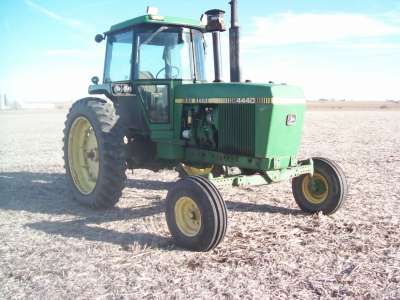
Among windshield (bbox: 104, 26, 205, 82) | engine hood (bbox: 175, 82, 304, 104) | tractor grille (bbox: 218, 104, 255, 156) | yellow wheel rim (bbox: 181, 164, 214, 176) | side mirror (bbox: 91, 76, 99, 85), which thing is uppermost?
windshield (bbox: 104, 26, 205, 82)

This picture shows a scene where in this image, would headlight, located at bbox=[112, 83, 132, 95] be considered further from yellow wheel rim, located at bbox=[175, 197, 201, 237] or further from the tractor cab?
yellow wheel rim, located at bbox=[175, 197, 201, 237]

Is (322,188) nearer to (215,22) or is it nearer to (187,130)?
(187,130)

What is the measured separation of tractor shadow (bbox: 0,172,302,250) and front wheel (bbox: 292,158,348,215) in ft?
0.82

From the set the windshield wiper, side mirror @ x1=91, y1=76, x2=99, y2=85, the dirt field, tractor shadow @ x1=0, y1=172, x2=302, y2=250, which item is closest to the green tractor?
the windshield wiper

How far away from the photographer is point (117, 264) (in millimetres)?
4297

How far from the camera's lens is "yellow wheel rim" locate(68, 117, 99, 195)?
22.7 feet

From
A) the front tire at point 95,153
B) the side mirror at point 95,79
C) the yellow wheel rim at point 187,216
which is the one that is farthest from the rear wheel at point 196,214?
the side mirror at point 95,79

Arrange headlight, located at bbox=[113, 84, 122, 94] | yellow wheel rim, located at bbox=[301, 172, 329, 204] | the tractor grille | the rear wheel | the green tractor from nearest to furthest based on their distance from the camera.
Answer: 1. the rear wheel
2. the green tractor
3. the tractor grille
4. yellow wheel rim, located at bbox=[301, 172, 329, 204]
5. headlight, located at bbox=[113, 84, 122, 94]

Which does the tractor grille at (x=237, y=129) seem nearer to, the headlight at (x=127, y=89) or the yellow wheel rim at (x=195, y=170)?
the yellow wheel rim at (x=195, y=170)

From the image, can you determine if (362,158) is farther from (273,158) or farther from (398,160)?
(273,158)

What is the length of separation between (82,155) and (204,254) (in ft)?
10.9

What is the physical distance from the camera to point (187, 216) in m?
4.95

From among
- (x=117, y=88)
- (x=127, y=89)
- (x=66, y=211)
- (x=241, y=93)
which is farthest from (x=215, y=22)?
(x=66, y=211)

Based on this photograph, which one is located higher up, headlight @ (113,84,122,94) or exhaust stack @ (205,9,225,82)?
exhaust stack @ (205,9,225,82)
